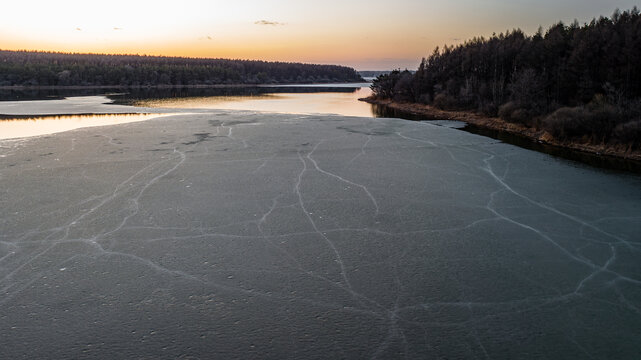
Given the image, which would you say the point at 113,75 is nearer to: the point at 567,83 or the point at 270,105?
the point at 270,105

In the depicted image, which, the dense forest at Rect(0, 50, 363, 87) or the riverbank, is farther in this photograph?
the dense forest at Rect(0, 50, 363, 87)

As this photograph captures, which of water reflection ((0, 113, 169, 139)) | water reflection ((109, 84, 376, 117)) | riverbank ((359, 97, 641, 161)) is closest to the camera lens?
riverbank ((359, 97, 641, 161))

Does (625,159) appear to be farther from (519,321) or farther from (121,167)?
(121,167)

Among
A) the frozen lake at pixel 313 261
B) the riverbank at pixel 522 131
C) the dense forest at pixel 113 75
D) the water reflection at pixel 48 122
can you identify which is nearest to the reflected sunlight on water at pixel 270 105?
the riverbank at pixel 522 131

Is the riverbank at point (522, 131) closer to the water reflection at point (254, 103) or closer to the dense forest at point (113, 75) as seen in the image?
the water reflection at point (254, 103)

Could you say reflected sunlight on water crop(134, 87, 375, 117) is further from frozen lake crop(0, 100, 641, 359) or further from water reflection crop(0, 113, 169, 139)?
frozen lake crop(0, 100, 641, 359)

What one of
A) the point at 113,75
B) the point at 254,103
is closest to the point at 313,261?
the point at 254,103

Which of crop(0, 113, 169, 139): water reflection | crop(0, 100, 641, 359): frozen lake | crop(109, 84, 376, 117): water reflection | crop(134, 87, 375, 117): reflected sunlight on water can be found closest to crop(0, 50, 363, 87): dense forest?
crop(109, 84, 376, 117): water reflection
